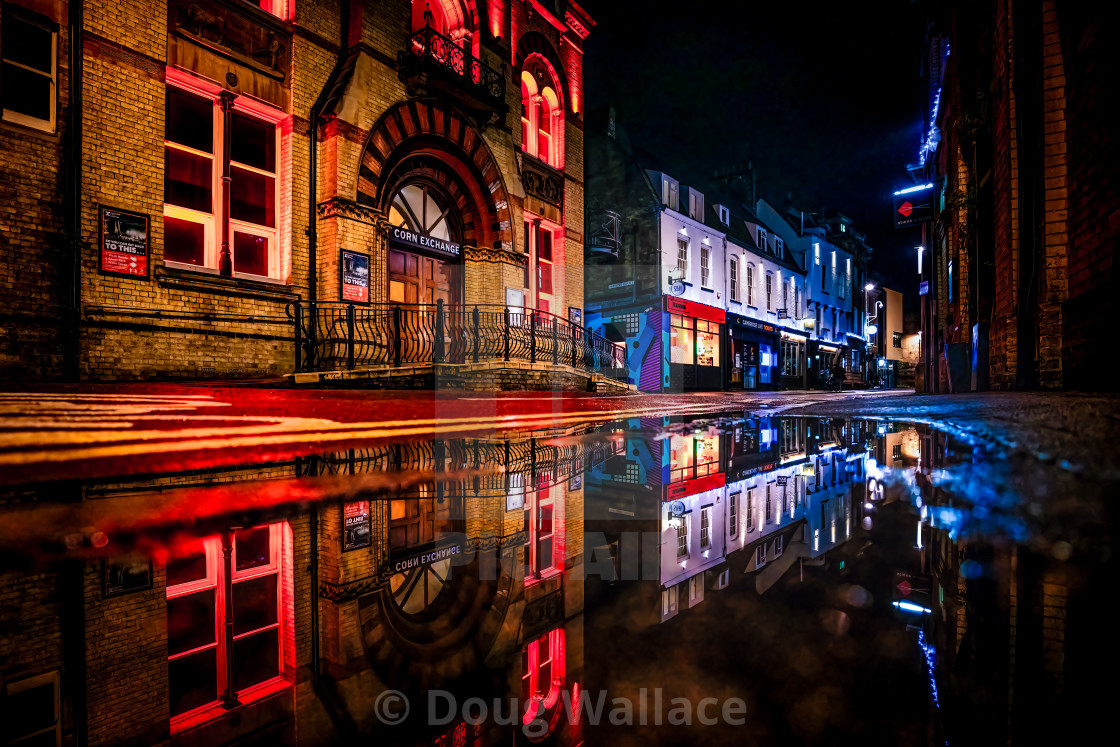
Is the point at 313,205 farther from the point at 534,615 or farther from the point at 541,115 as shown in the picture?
the point at 534,615

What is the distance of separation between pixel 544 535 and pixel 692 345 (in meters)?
22.5

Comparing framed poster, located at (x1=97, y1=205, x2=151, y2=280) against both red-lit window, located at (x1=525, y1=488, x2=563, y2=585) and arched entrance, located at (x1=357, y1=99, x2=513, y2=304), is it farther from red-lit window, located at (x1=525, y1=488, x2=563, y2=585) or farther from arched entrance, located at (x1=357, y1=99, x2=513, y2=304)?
red-lit window, located at (x1=525, y1=488, x2=563, y2=585)

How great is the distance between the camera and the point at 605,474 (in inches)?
78.0

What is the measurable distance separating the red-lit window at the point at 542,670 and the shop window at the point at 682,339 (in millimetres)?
21107

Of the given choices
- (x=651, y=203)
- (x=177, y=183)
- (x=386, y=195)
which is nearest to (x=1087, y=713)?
(x=177, y=183)

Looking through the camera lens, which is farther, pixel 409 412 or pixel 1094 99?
pixel 1094 99

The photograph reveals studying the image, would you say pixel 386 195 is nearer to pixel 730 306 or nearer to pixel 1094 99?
pixel 1094 99

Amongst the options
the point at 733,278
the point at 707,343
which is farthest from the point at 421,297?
the point at 733,278

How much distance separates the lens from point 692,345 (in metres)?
23.0

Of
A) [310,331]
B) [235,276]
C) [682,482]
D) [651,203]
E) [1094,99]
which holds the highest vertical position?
[651,203]

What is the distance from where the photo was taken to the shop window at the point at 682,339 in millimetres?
21672

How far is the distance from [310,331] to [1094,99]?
10791mm

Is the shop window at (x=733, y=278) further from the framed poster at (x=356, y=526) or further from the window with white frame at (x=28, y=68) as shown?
the framed poster at (x=356, y=526)

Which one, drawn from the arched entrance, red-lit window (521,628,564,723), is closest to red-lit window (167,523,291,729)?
red-lit window (521,628,564,723)
